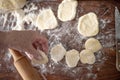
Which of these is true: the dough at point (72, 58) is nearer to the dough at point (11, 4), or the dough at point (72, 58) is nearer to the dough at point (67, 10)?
the dough at point (67, 10)

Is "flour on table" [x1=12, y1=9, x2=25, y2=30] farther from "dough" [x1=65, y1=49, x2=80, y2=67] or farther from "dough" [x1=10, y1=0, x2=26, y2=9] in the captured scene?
"dough" [x1=65, y1=49, x2=80, y2=67]

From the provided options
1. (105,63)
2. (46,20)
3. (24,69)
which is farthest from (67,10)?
(24,69)

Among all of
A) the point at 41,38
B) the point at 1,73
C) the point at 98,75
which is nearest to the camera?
the point at 41,38

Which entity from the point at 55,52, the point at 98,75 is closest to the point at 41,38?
the point at 55,52

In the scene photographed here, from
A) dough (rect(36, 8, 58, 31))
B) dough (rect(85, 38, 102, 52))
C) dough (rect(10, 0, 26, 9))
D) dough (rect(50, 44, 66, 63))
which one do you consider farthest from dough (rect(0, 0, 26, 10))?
dough (rect(85, 38, 102, 52))

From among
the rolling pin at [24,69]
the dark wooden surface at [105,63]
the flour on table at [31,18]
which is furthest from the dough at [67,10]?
the rolling pin at [24,69]

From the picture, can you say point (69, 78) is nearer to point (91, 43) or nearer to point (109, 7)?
point (91, 43)

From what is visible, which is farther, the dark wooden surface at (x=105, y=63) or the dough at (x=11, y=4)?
the dough at (x=11, y=4)
